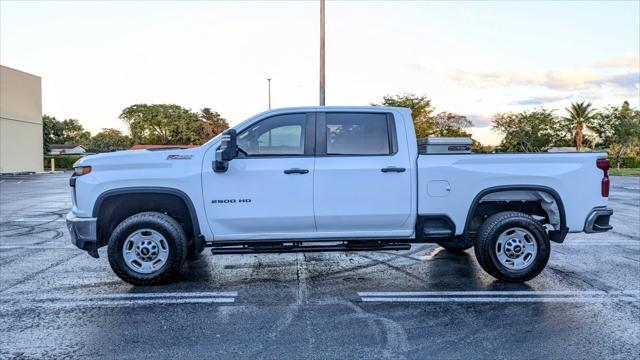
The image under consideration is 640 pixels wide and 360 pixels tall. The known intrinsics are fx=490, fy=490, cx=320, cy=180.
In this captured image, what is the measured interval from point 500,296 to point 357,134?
2433 mm

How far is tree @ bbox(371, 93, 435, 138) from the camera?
4447cm

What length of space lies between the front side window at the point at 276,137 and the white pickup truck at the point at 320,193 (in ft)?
0.04

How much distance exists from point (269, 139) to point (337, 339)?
8.48ft

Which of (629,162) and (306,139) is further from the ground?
(306,139)

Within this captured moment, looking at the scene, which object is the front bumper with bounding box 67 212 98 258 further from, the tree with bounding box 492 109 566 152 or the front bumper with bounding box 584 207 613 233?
the tree with bounding box 492 109 566 152

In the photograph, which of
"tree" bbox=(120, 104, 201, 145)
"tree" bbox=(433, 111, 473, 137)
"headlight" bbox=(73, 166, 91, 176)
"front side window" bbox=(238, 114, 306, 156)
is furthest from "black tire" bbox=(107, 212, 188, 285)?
"tree" bbox=(120, 104, 201, 145)

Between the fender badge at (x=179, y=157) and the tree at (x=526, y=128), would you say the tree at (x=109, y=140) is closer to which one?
the tree at (x=526, y=128)

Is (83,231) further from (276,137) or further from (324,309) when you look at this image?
(324,309)

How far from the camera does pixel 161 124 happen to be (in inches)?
3393

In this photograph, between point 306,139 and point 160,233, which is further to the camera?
point 306,139

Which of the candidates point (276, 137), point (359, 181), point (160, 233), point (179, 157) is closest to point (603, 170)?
point (359, 181)

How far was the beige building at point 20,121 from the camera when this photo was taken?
1394 inches

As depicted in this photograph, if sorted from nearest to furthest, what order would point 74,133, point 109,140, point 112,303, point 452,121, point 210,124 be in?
1. point 112,303
2. point 452,121
3. point 210,124
4. point 109,140
5. point 74,133

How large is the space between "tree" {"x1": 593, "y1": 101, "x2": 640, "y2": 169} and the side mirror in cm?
6291
